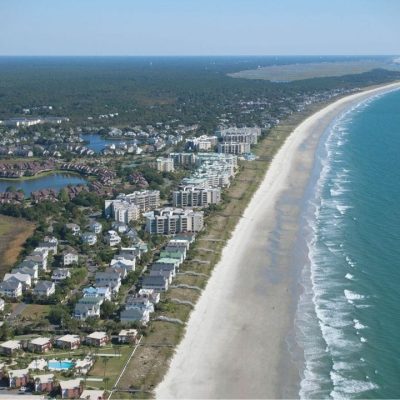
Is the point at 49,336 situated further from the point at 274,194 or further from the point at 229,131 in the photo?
the point at 229,131

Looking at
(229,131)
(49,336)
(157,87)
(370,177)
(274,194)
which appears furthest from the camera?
(157,87)

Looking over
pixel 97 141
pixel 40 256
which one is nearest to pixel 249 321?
pixel 40 256

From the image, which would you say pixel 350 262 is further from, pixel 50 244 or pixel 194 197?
pixel 50 244

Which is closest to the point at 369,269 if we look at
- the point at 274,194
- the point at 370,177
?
the point at 274,194

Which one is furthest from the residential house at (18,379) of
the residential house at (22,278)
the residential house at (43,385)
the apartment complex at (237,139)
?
the apartment complex at (237,139)

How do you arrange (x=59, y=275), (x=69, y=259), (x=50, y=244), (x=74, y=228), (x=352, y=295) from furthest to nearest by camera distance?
(x=74, y=228) < (x=50, y=244) < (x=69, y=259) < (x=59, y=275) < (x=352, y=295)

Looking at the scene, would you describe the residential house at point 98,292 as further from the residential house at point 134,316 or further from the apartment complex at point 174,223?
the apartment complex at point 174,223

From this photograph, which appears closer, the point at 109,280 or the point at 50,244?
the point at 109,280
